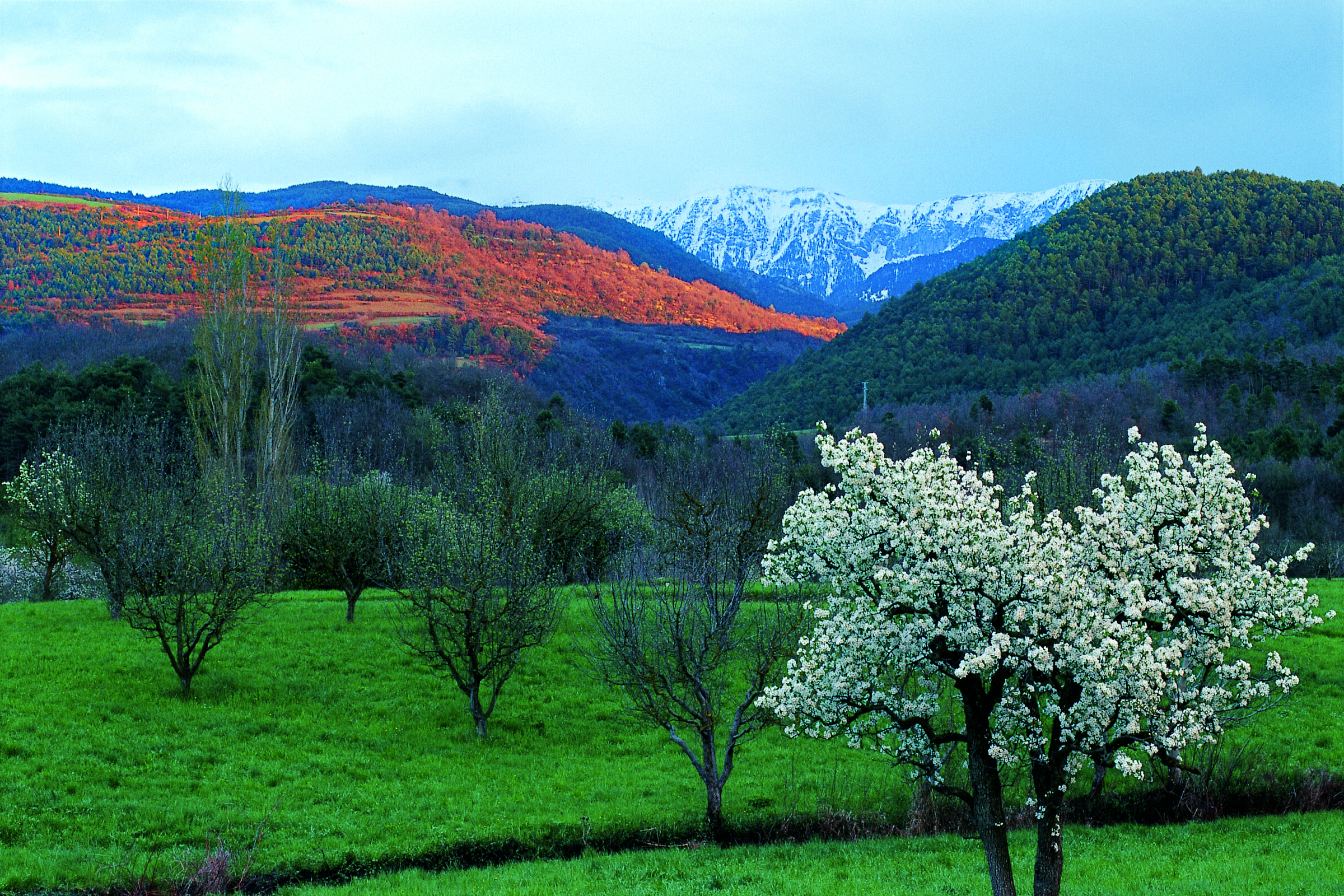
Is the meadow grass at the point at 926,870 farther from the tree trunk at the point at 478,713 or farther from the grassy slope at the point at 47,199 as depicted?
the grassy slope at the point at 47,199

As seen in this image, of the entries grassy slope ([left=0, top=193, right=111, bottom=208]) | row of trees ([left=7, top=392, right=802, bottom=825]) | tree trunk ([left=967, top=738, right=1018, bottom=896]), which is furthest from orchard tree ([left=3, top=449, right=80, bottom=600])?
grassy slope ([left=0, top=193, right=111, bottom=208])

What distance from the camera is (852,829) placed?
2014 centimetres

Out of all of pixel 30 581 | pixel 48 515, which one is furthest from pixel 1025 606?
pixel 30 581

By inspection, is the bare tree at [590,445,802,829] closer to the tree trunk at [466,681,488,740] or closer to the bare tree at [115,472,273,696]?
the tree trunk at [466,681,488,740]

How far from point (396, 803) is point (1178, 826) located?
1747cm

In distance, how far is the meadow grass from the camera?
16.0 metres

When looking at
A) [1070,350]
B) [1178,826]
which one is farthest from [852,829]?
[1070,350]

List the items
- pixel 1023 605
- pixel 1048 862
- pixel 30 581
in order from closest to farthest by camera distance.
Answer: pixel 1023 605 → pixel 1048 862 → pixel 30 581

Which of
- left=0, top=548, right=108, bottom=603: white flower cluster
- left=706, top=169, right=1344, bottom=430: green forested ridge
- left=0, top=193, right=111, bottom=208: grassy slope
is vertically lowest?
left=0, top=548, right=108, bottom=603: white flower cluster

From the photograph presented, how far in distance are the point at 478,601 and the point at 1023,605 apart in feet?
57.2

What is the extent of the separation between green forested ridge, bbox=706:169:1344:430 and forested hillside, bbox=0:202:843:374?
→ 45553 millimetres

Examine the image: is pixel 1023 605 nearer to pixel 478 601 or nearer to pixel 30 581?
pixel 478 601

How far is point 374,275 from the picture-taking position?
13788 centimetres

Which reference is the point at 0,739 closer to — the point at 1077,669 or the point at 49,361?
the point at 1077,669
